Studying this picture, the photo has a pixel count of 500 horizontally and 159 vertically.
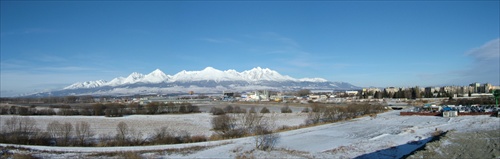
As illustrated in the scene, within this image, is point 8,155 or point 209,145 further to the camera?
point 209,145

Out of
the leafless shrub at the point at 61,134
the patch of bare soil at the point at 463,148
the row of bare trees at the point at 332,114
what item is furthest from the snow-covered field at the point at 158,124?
the patch of bare soil at the point at 463,148

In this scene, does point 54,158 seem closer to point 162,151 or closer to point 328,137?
point 162,151

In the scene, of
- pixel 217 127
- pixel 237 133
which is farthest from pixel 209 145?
pixel 217 127

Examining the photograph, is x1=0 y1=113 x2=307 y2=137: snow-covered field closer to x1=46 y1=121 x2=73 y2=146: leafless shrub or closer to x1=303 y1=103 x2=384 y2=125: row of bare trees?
x1=303 y1=103 x2=384 y2=125: row of bare trees

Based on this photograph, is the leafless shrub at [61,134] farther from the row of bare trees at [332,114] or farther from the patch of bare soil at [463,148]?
the row of bare trees at [332,114]

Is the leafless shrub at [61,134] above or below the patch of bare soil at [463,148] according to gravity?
below

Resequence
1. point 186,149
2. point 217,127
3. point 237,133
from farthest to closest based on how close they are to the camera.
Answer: point 217,127
point 237,133
point 186,149

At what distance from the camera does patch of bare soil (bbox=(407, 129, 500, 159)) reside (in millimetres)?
16844

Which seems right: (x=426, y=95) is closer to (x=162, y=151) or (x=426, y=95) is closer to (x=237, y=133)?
(x=237, y=133)

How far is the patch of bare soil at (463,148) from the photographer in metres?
16.8

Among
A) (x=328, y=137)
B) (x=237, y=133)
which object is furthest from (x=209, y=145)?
(x=328, y=137)

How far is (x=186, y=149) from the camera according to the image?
82.0 feet

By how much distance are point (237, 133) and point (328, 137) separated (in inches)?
336

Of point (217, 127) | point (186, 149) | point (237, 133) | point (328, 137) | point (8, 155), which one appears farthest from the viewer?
point (217, 127)
